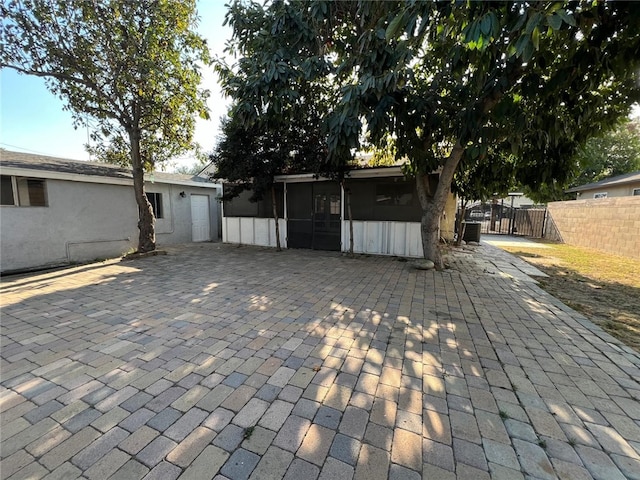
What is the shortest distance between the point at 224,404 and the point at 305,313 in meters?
1.84

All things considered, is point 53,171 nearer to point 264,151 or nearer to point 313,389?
point 264,151

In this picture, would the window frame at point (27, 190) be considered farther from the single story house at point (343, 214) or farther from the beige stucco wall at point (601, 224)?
the beige stucco wall at point (601, 224)

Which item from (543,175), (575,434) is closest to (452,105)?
(543,175)

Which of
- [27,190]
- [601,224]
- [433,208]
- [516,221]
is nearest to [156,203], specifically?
[27,190]

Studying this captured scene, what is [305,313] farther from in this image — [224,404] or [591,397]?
[591,397]

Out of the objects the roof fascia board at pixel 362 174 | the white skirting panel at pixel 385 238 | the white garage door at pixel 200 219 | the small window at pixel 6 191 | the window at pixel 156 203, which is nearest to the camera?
the small window at pixel 6 191

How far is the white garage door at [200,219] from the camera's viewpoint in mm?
11781

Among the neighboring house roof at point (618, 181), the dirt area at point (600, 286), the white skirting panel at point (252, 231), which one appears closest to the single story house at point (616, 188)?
the neighboring house roof at point (618, 181)

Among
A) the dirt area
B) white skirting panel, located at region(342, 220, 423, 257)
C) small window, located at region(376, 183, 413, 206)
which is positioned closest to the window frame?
white skirting panel, located at region(342, 220, 423, 257)

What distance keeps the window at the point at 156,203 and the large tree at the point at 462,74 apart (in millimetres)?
6691

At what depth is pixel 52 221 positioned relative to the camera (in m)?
7.08

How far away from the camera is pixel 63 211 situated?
7.29 meters

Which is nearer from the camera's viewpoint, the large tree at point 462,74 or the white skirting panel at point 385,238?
the large tree at point 462,74

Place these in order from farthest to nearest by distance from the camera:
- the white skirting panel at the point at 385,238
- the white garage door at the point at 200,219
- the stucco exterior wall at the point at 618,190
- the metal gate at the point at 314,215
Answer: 1. the stucco exterior wall at the point at 618,190
2. the white garage door at the point at 200,219
3. the metal gate at the point at 314,215
4. the white skirting panel at the point at 385,238
